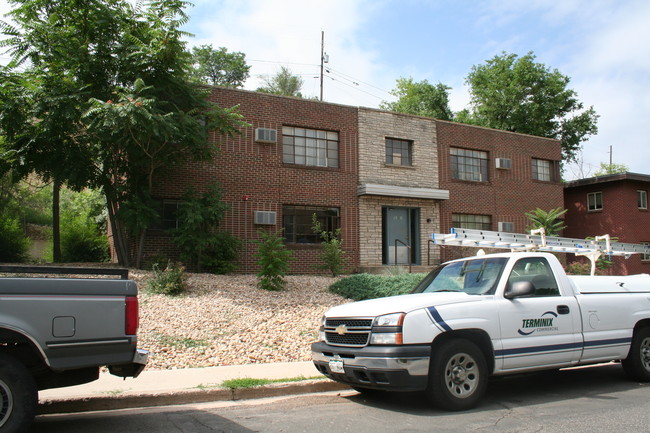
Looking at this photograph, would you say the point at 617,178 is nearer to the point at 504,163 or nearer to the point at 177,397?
the point at 504,163

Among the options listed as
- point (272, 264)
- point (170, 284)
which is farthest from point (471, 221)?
point (170, 284)

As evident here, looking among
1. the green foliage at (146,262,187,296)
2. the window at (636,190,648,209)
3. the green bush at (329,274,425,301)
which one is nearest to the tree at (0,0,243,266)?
the green foliage at (146,262,187,296)

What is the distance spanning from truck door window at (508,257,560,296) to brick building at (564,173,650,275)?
2173 cm

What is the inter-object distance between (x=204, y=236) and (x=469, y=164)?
12.7 meters

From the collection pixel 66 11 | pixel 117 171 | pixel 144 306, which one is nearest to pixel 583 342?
pixel 144 306

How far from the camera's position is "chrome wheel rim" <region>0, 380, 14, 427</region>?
4594mm

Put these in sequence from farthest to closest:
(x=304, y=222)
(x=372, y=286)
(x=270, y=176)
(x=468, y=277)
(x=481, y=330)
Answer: (x=304, y=222)
(x=270, y=176)
(x=372, y=286)
(x=468, y=277)
(x=481, y=330)

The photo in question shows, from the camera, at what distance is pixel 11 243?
2022 cm

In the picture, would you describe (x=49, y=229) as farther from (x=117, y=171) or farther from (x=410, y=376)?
(x=410, y=376)

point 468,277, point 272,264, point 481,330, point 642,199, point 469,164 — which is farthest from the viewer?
point 642,199

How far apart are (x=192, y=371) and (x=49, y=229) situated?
26054mm

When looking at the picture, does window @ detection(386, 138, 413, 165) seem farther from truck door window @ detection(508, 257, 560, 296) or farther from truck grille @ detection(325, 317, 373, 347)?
truck grille @ detection(325, 317, 373, 347)

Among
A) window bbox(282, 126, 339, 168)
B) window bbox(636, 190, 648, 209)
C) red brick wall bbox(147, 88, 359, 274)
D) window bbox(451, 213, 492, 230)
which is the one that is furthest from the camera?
window bbox(636, 190, 648, 209)

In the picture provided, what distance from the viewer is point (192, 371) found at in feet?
27.0
